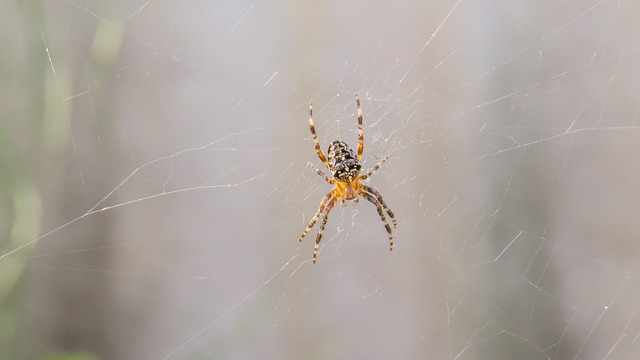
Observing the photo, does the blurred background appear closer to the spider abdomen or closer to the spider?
the spider

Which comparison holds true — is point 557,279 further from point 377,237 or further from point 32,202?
A: point 32,202

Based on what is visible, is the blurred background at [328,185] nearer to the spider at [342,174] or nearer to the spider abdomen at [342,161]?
the spider at [342,174]

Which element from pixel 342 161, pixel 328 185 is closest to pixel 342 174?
pixel 342 161

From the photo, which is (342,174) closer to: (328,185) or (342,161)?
(342,161)

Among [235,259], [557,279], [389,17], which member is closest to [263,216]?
[235,259]

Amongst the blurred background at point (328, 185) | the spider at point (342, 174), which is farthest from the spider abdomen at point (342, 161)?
the blurred background at point (328, 185)

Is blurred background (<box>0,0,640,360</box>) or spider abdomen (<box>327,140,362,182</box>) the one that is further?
blurred background (<box>0,0,640,360</box>)

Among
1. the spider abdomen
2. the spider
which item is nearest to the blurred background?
the spider
